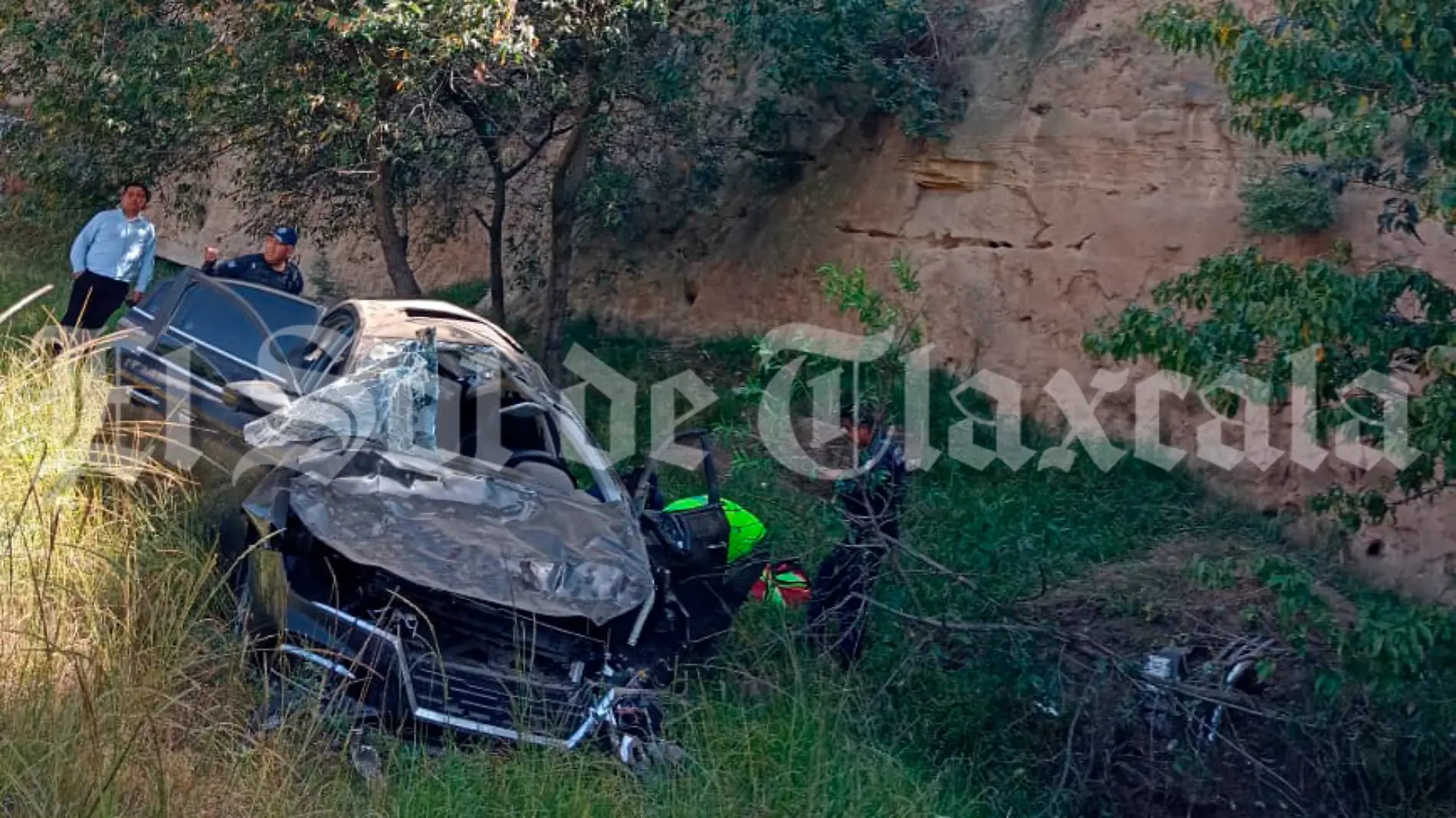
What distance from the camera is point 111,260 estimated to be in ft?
31.4

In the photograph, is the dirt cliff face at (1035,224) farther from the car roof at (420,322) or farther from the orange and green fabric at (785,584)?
the car roof at (420,322)

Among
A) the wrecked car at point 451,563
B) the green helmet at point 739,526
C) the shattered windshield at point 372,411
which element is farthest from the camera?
the green helmet at point 739,526

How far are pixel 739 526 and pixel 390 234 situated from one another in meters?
4.34

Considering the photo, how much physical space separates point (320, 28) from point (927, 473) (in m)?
4.42

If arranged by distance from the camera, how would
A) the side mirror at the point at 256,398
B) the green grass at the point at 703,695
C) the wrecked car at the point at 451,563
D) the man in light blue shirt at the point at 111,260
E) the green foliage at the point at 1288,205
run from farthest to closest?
the man in light blue shirt at the point at 111,260
the green foliage at the point at 1288,205
the side mirror at the point at 256,398
the wrecked car at the point at 451,563
the green grass at the point at 703,695

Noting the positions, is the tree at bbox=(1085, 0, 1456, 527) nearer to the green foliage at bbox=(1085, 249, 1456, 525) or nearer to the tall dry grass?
the green foliage at bbox=(1085, 249, 1456, 525)

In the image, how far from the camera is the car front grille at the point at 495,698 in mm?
5043

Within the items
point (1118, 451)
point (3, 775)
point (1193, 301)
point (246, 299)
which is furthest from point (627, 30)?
point (3, 775)

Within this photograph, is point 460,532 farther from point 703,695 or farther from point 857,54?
point 857,54

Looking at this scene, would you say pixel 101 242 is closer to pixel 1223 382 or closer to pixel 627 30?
pixel 627 30

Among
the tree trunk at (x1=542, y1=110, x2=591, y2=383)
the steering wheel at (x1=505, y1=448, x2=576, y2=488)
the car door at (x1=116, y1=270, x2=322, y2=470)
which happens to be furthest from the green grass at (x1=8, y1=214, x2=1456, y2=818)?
the tree trunk at (x1=542, y1=110, x2=591, y2=383)

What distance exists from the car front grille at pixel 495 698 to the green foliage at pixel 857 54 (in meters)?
5.77

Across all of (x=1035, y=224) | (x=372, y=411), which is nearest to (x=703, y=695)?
(x=372, y=411)

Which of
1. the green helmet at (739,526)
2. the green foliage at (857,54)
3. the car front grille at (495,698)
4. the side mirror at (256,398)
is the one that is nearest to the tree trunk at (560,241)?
the green foliage at (857,54)
